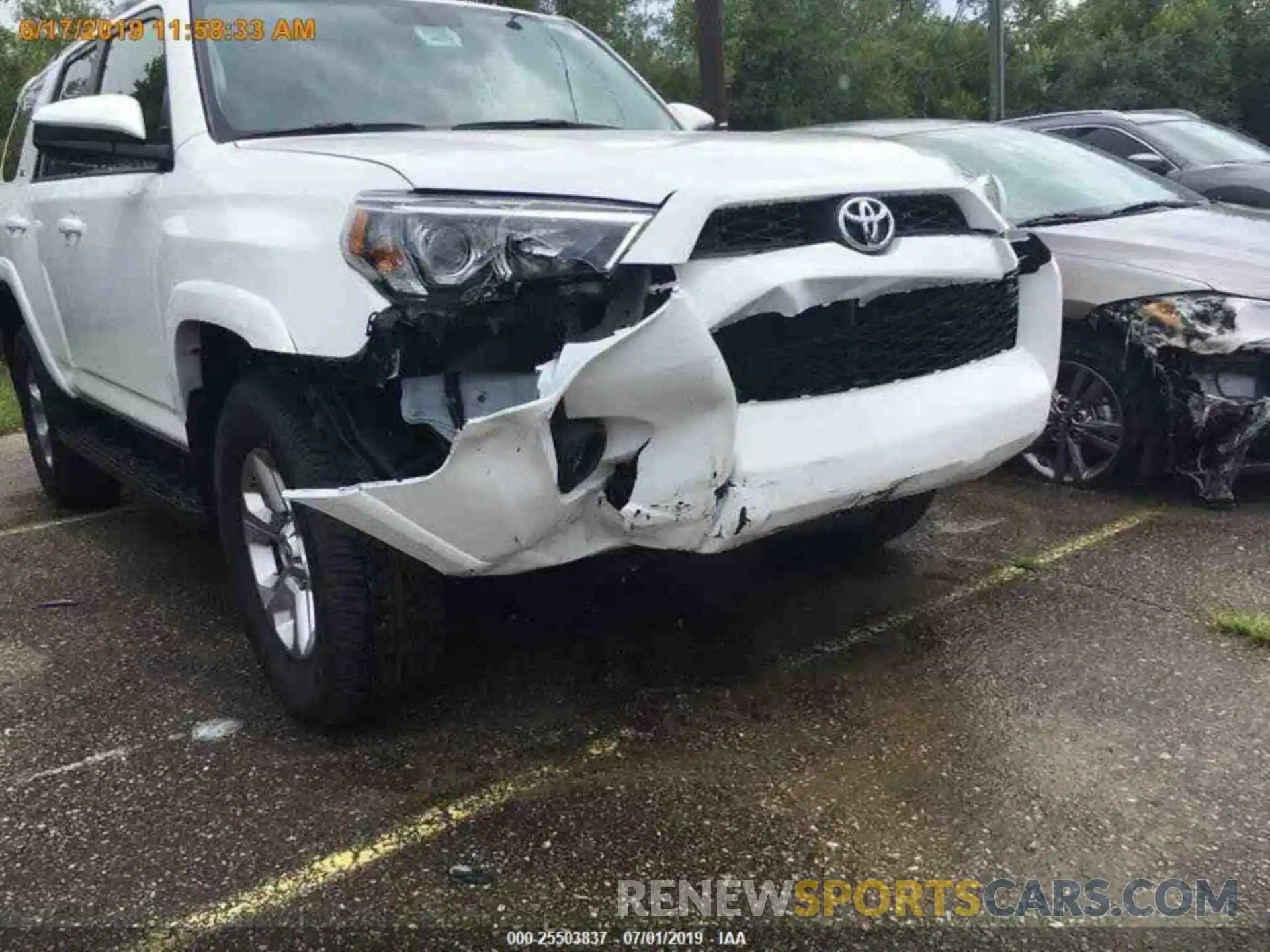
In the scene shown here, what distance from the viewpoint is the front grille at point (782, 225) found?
2.50 metres

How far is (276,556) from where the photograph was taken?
122 inches

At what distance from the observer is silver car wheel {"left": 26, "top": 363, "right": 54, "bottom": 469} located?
5.33 metres

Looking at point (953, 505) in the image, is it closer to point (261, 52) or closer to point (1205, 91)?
point (261, 52)

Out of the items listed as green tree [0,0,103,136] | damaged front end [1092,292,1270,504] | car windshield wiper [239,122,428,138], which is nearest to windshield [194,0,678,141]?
car windshield wiper [239,122,428,138]

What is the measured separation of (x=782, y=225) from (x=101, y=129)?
1.94 meters

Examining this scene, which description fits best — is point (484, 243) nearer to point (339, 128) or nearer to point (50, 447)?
point (339, 128)

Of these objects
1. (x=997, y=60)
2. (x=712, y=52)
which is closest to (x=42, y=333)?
(x=712, y=52)

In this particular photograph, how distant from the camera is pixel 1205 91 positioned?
87.4 ft

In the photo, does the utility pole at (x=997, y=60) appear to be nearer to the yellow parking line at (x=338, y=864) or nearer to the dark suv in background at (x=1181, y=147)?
the dark suv in background at (x=1181, y=147)

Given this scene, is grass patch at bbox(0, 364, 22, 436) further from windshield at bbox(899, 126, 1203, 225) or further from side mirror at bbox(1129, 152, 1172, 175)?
side mirror at bbox(1129, 152, 1172, 175)

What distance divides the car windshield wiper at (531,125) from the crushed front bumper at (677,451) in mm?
1396

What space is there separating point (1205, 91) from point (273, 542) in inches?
1127

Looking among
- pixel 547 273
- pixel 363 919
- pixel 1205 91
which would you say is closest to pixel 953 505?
pixel 547 273

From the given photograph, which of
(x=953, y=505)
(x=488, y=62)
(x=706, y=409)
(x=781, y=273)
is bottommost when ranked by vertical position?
(x=953, y=505)
